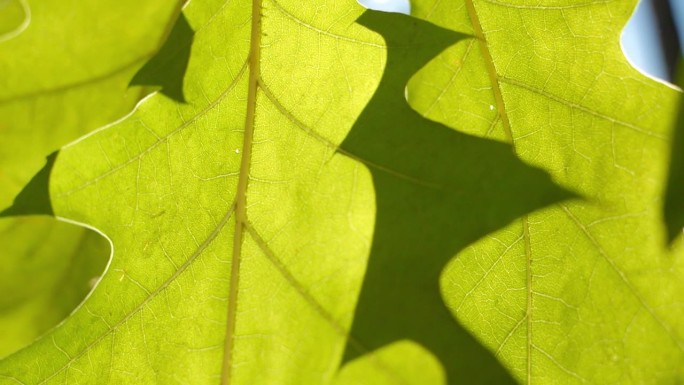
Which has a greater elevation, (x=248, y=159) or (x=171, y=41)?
(x=171, y=41)

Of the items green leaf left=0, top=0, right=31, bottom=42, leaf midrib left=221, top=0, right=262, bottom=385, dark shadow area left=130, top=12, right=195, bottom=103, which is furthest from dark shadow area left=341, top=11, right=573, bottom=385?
green leaf left=0, top=0, right=31, bottom=42

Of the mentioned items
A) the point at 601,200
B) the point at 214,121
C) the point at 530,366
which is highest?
the point at 214,121

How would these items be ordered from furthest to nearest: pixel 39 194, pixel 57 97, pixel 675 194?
pixel 57 97 < pixel 39 194 < pixel 675 194

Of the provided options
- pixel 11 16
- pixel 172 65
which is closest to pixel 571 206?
pixel 172 65

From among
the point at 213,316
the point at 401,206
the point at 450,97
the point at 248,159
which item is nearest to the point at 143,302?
the point at 213,316

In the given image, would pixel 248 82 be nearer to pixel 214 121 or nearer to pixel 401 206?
pixel 214 121

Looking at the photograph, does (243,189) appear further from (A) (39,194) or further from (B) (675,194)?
(B) (675,194)
